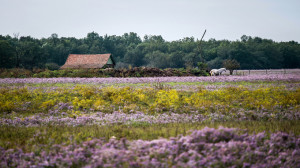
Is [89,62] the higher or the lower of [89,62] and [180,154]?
the higher

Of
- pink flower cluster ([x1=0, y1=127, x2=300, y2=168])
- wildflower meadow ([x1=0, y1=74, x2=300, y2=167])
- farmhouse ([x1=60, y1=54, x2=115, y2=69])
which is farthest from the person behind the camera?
farmhouse ([x1=60, y1=54, x2=115, y2=69])

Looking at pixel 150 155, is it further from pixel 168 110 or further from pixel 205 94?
pixel 205 94

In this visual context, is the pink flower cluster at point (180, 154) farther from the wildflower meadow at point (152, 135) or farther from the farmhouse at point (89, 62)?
the farmhouse at point (89, 62)

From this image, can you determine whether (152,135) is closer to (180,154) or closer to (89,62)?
(180,154)

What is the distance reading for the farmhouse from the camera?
211 ft

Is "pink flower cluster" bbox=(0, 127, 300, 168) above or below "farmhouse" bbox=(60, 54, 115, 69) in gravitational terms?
below

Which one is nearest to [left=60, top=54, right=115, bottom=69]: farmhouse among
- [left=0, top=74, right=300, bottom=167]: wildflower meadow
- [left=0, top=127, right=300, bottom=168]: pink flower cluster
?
[left=0, top=74, right=300, bottom=167]: wildflower meadow

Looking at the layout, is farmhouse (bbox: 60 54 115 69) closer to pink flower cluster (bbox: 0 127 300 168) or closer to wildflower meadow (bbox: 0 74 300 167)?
wildflower meadow (bbox: 0 74 300 167)

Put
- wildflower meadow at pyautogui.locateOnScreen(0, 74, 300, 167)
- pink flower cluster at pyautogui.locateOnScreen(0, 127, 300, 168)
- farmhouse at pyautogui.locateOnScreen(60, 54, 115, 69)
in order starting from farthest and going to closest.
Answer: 1. farmhouse at pyautogui.locateOnScreen(60, 54, 115, 69)
2. wildflower meadow at pyautogui.locateOnScreen(0, 74, 300, 167)
3. pink flower cluster at pyautogui.locateOnScreen(0, 127, 300, 168)

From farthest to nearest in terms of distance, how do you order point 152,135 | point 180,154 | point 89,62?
point 89,62 < point 152,135 < point 180,154

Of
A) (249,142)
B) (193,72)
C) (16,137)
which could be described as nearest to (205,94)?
(249,142)

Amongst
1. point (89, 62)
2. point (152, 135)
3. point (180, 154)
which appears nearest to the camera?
point (180, 154)

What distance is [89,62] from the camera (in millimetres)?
66562

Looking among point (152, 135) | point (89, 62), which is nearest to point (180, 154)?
point (152, 135)
